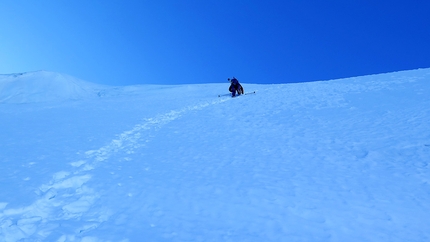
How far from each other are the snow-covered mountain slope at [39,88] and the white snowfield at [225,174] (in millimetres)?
8901

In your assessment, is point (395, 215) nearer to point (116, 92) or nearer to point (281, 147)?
point (281, 147)

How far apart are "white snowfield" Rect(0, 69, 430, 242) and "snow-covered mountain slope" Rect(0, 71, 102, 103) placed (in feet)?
29.2

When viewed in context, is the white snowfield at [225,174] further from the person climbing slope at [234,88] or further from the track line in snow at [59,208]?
the person climbing slope at [234,88]

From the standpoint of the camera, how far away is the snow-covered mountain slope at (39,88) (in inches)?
875

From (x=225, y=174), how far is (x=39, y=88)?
20.5 meters

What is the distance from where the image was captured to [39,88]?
23641 mm

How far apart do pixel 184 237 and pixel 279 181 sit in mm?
2570

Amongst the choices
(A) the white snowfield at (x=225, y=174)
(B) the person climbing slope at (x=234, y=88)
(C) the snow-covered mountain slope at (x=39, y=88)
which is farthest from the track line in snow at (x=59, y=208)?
(C) the snow-covered mountain slope at (x=39, y=88)

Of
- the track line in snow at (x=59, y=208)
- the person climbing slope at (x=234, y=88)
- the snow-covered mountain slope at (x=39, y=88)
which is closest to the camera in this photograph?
the track line in snow at (x=59, y=208)

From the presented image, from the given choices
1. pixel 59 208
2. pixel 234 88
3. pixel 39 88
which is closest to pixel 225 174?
pixel 59 208

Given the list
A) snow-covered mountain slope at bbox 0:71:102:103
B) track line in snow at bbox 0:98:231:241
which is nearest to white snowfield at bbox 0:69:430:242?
track line in snow at bbox 0:98:231:241

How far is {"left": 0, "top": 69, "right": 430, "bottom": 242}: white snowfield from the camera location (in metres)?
5.22

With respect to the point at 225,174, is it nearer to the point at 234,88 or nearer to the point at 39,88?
the point at 234,88

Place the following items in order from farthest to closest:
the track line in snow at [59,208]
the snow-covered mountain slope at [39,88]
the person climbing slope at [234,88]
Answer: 1. the snow-covered mountain slope at [39,88]
2. the person climbing slope at [234,88]
3. the track line in snow at [59,208]
